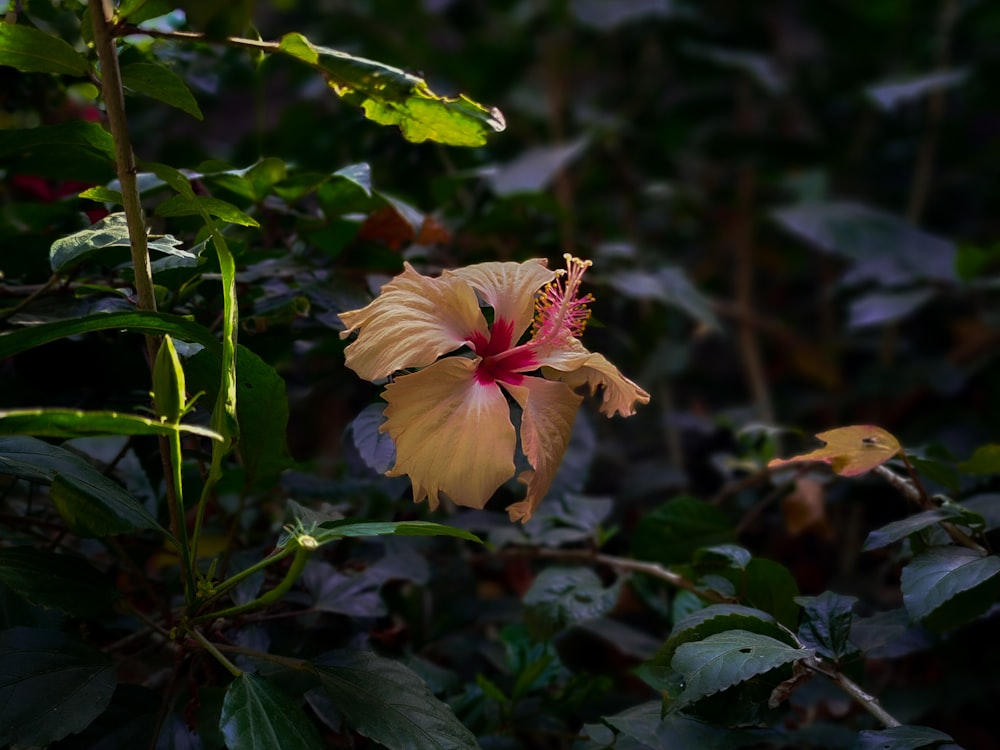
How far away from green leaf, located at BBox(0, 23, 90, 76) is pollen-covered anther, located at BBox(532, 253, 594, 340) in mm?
335

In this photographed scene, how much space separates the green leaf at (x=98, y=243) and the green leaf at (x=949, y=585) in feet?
1.68

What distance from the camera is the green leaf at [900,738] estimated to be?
1.75 feet

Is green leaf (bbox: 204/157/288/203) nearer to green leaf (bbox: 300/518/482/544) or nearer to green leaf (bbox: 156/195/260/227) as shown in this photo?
green leaf (bbox: 156/195/260/227)

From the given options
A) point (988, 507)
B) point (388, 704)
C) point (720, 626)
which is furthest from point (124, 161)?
point (988, 507)

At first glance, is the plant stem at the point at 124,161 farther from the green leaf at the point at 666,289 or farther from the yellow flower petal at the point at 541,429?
the green leaf at the point at 666,289

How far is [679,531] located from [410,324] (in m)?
0.39

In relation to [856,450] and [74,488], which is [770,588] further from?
[74,488]

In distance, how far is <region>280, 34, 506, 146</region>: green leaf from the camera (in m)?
0.56

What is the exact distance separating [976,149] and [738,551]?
1716mm

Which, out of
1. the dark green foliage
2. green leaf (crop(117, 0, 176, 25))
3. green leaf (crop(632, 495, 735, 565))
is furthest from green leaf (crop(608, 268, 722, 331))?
green leaf (crop(117, 0, 176, 25))

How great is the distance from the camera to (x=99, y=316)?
21.5 inches

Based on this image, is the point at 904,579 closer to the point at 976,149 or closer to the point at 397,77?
the point at 397,77

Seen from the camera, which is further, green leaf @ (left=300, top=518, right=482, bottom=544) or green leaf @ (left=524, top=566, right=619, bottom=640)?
green leaf @ (left=524, top=566, right=619, bottom=640)

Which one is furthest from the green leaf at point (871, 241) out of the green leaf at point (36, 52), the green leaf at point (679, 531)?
the green leaf at point (36, 52)
